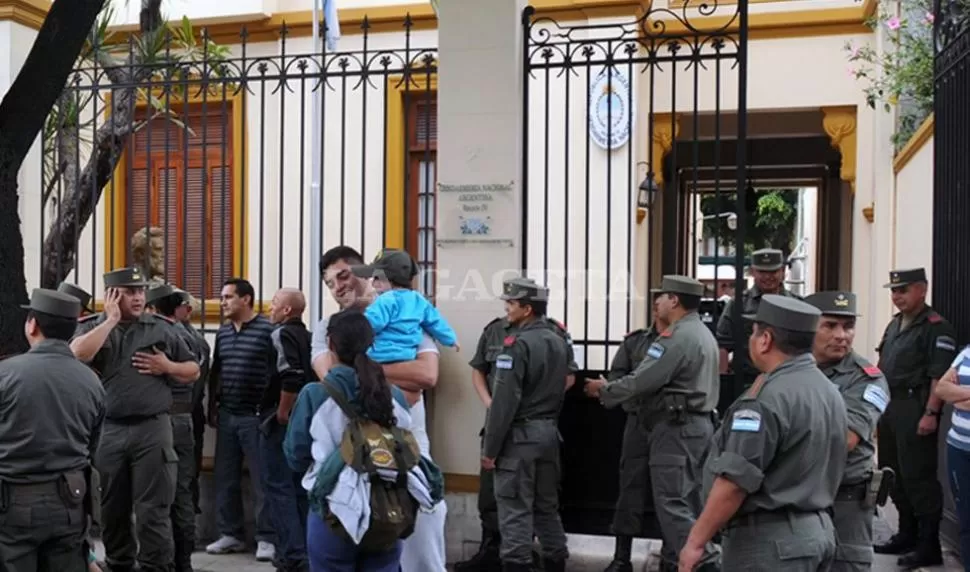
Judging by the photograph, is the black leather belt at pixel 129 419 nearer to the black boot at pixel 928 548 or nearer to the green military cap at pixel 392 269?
the green military cap at pixel 392 269

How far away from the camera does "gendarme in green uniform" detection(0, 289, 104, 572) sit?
417 centimetres

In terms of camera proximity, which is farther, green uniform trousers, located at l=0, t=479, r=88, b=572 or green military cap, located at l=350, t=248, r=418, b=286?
green military cap, located at l=350, t=248, r=418, b=286

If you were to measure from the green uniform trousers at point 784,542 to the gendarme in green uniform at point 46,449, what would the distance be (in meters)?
3.03

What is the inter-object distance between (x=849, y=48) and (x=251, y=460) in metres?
8.46

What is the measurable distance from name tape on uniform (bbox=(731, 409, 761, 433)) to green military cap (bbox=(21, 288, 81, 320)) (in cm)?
310

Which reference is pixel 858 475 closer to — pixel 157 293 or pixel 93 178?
pixel 157 293

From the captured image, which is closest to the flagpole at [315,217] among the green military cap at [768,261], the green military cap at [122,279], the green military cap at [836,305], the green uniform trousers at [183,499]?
the green uniform trousers at [183,499]

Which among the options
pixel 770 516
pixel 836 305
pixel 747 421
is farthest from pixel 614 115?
pixel 770 516

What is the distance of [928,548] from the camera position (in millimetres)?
6340

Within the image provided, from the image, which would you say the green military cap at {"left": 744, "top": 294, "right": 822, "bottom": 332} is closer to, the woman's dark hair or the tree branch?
the woman's dark hair

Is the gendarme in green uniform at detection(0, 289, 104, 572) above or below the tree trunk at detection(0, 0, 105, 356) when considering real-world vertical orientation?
below

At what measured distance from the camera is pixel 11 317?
196 inches

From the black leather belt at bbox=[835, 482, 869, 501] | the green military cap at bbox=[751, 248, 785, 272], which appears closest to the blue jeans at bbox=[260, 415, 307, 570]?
the black leather belt at bbox=[835, 482, 869, 501]

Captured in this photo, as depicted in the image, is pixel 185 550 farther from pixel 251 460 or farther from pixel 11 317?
pixel 11 317
